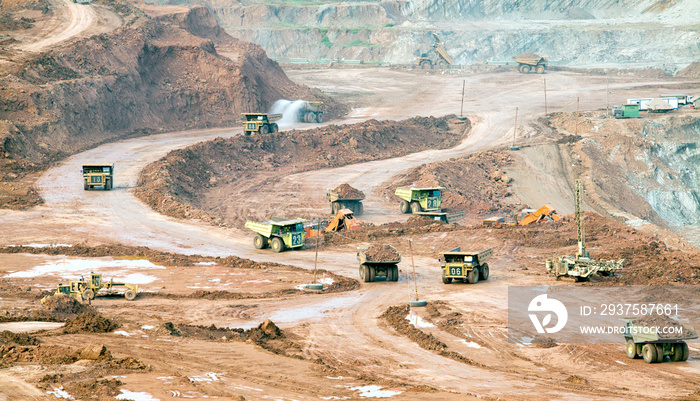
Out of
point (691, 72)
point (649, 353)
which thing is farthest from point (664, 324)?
point (691, 72)

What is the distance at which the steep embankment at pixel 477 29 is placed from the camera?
11688 centimetres

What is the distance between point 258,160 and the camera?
56.2 meters

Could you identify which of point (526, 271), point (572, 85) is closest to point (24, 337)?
point (526, 271)

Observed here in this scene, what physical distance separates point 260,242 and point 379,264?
28.4 ft

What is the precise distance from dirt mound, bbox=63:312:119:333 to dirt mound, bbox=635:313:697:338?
1505 cm

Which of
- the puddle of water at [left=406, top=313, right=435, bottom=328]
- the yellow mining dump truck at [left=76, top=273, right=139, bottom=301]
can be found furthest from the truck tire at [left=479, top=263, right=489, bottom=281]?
the yellow mining dump truck at [left=76, top=273, right=139, bottom=301]

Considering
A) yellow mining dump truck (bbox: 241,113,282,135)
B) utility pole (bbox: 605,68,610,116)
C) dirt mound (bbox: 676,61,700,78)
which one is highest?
dirt mound (bbox: 676,61,700,78)

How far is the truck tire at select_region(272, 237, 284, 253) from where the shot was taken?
35.2 metres

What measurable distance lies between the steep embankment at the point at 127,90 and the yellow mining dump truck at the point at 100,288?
1815 cm

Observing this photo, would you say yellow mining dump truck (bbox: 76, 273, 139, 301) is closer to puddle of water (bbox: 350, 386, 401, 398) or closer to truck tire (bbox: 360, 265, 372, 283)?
truck tire (bbox: 360, 265, 372, 283)

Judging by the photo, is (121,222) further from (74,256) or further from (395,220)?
(395,220)

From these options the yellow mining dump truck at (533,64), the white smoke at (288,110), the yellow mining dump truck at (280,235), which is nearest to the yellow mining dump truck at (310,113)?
the white smoke at (288,110)

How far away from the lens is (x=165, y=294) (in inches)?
1067

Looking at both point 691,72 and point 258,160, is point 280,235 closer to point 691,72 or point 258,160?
point 258,160
